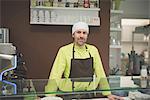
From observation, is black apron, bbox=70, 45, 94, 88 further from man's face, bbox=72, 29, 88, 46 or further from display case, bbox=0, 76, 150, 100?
display case, bbox=0, 76, 150, 100

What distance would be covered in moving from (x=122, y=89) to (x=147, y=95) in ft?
0.55

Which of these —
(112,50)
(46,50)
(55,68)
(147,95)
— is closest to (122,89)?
(147,95)

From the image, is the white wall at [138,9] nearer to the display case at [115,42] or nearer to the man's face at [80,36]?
the display case at [115,42]

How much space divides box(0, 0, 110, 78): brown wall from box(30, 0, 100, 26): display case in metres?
0.10

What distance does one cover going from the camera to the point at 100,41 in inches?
134

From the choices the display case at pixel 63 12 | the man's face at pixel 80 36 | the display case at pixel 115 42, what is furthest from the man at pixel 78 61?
the display case at pixel 115 42

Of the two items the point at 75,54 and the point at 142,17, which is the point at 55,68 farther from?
the point at 142,17

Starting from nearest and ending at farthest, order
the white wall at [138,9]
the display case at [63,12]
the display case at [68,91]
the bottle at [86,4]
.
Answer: the display case at [68,91] < the display case at [63,12] < the bottle at [86,4] < the white wall at [138,9]

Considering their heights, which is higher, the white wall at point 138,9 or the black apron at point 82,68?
the white wall at point 138,9

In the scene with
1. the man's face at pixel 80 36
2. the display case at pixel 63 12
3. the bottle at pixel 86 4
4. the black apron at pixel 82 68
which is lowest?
the black apron at pixel 82 68

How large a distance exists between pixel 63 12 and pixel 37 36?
47 centimetres

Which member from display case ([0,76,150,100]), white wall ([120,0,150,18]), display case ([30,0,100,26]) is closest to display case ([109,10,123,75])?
display case ([30,0,100,26])

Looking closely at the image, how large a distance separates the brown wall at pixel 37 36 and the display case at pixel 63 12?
0.32 ft

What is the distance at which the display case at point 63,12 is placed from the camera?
3.14 meters
